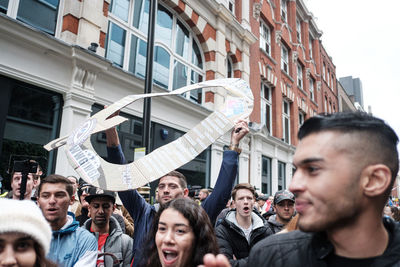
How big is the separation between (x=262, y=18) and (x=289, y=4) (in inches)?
219

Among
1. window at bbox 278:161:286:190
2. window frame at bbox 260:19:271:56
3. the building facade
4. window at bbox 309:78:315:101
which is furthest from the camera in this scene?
the building facade

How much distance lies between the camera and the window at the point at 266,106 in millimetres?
15258

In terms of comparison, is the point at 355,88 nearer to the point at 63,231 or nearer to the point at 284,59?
the point at 284,59

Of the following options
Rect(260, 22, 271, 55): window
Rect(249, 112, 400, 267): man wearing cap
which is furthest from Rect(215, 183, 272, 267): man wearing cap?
Rect(260, 22, 271, 55): window

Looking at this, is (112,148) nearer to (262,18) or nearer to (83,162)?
(83,162)

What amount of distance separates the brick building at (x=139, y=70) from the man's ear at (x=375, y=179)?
6.15 meters

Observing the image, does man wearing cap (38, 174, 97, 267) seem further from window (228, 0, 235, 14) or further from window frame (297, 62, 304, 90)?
window frame (297, 62, 304, 90)

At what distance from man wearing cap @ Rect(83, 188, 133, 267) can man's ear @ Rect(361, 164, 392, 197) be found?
8.15ft

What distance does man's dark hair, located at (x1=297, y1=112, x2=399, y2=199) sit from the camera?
110cm

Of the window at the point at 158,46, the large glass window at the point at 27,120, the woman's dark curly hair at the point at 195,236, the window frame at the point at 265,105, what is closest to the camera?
the woman's dark curly hair at the point at 195,236

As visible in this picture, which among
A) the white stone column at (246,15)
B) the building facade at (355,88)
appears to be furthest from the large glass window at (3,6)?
the building facade at (355,88)

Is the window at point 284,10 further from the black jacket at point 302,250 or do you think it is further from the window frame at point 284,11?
the black jacket at point 302,250

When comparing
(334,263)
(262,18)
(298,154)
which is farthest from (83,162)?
(262,18)

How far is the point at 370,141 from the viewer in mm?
1108
